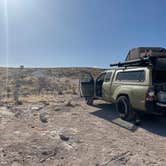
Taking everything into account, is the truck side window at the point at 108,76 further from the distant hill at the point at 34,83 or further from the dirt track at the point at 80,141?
the distant hill at the point at 34,83

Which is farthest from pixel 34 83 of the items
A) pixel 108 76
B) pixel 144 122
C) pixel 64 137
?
pixel 64 137

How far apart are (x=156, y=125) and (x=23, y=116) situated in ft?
16.6

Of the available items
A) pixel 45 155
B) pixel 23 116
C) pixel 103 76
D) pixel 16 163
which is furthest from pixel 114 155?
pixel 103 76

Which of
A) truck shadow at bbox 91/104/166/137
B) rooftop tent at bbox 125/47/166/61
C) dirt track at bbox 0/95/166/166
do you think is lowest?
dirt track at bbox 0/95/166/166

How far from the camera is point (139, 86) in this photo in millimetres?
8219

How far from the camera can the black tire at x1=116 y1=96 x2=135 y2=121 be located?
8.85 m

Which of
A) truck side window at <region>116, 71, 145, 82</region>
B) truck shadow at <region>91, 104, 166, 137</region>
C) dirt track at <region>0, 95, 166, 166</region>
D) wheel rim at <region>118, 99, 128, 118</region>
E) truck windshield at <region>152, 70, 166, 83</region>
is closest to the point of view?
dirt track at <region>0, 95, 166, 166</region>

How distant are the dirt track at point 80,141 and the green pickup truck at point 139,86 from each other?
25.4 inches

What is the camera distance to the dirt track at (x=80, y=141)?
5285mm

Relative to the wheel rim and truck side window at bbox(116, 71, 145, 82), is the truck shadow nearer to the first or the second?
the wheel rim

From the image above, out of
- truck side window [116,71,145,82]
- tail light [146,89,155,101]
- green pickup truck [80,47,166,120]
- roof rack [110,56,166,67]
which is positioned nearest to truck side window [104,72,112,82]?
green pickup truck [80,47,166,120]

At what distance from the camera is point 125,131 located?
7.57 m

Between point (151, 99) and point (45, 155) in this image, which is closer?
point (45, 155)

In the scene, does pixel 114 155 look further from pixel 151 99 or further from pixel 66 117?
pixel 66 117
